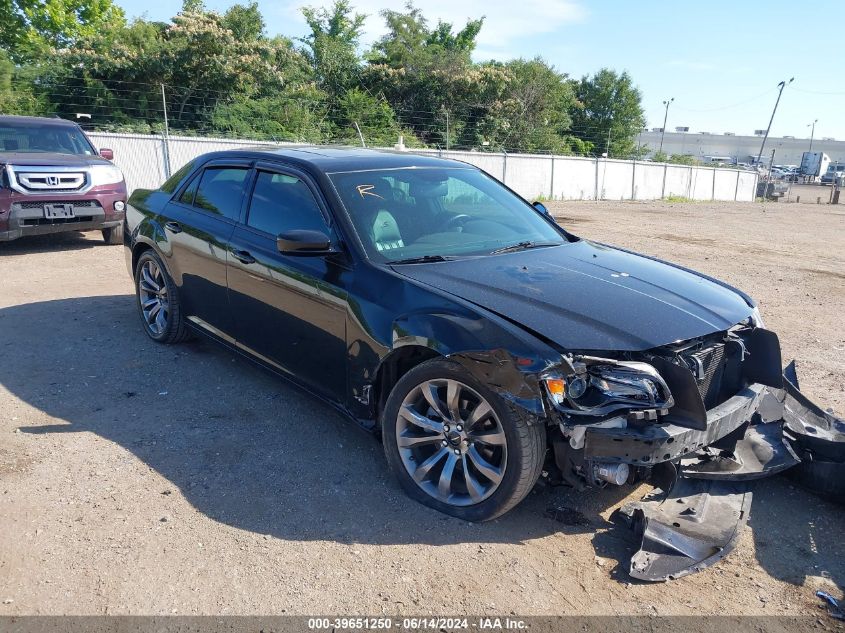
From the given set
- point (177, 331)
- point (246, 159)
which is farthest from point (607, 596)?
point (177, 331)

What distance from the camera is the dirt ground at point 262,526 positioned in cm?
279

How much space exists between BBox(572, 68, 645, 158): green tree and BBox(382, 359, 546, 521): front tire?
45.7 metres

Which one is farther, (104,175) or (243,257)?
(104,175)

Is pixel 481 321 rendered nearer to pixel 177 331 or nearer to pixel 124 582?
pixel 124 582

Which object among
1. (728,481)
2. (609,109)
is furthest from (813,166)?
(728,481)

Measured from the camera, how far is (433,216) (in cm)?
421

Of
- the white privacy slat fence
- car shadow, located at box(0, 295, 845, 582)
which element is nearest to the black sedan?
car shadow, located at box(0, 295, 845, 582)

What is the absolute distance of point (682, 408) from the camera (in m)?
3.00

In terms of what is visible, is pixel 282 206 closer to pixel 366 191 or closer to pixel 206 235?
pixel 366 191

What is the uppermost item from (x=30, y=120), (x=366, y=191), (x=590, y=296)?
(x=30, y=120)

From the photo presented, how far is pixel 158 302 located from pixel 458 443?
3.46m

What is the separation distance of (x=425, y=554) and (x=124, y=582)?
1282 millimetres

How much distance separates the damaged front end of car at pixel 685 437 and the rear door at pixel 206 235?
269cm

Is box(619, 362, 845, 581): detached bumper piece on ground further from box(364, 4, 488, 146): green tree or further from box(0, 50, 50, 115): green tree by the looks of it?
box(364, 4, 488, 146): green tree
